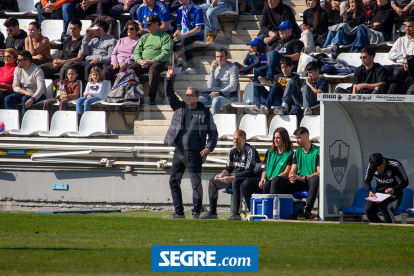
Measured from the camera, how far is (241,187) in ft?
28.9

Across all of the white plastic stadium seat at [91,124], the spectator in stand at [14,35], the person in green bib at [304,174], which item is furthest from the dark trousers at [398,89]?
the spectator in stand at [14,35]

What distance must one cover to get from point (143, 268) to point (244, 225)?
3.13 m

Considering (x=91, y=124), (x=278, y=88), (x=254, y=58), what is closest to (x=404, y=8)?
(x=254, y=58)

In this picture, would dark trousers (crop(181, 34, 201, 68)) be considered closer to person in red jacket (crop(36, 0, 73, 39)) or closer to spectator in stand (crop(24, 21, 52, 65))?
spectator in stand (crop(24, 21, 52, 65))

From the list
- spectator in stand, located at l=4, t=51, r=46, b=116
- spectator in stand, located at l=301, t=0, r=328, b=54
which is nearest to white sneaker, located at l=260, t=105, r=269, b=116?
spectator in stand, located at l=301, t=0, r=328, b=54

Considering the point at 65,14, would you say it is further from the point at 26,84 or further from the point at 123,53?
the point at 123,53

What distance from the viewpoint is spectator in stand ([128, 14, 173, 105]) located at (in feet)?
37.2

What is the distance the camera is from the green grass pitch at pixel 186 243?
14.7ft

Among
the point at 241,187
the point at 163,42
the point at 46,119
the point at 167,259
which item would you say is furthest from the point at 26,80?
the point at 167,259

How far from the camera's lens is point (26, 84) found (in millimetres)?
12289

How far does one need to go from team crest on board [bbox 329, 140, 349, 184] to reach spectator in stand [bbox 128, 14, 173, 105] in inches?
157

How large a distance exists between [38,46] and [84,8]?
157 centimetres

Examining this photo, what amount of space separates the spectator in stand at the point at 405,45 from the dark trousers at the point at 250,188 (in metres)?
4.02

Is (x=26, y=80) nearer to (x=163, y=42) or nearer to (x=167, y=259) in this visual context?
(x=163, y=42)
